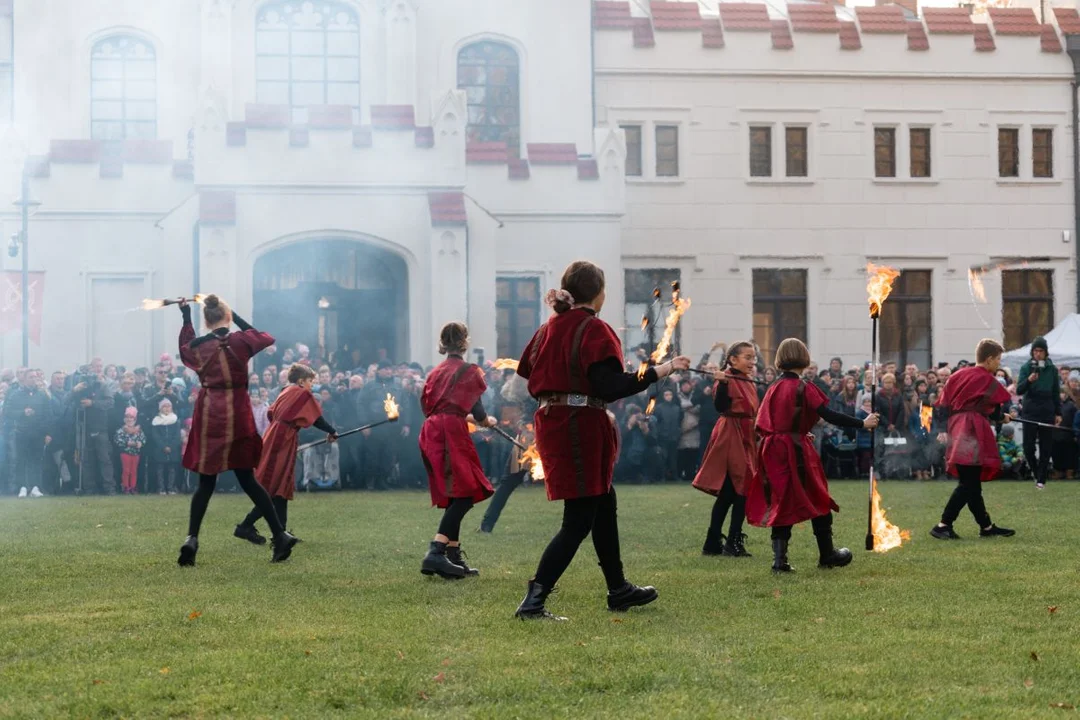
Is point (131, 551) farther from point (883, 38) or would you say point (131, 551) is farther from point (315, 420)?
point (883, 38)

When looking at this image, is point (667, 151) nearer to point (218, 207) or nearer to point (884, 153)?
point (884, 153)

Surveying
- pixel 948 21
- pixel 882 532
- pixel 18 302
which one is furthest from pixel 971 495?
pixel 948 21

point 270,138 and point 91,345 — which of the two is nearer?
point 270,138

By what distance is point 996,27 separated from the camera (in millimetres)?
36000

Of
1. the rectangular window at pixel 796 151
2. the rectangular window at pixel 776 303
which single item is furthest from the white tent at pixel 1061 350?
the rectangular window at pixel 796 151

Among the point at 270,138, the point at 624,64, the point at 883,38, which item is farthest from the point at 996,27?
the point at 270,138

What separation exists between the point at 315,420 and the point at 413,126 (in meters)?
15.0

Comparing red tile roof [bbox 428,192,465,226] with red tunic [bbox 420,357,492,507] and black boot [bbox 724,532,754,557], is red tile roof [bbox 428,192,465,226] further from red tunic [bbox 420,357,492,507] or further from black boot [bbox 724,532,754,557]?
red tunic [bbox 420,357,492,507]

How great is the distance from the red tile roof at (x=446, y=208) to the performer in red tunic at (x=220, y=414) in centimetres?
1611

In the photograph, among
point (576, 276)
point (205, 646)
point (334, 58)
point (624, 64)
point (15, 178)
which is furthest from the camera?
point (624, 64)

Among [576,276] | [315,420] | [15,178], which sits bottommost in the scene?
[315,420]

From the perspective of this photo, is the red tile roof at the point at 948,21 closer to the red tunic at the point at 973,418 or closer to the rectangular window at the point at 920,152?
the rectangular window at the point at 920,152

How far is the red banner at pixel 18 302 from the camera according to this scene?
27453 millimetres

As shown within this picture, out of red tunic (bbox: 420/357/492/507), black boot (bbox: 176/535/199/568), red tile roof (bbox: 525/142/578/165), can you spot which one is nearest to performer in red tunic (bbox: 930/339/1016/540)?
red tunic (bbox: 420/357/492/507)
